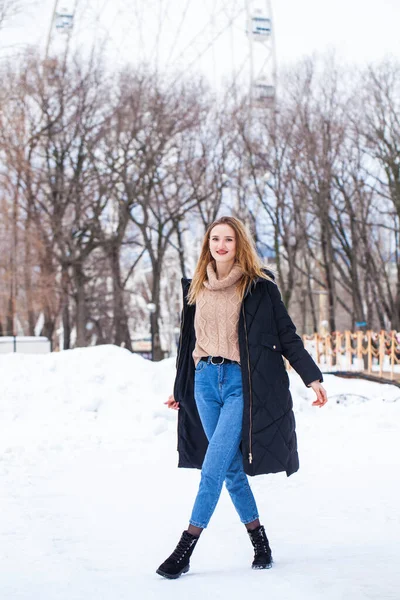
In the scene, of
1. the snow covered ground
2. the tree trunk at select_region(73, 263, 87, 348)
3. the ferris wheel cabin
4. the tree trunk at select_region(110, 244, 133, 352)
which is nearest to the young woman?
the snow covered ground

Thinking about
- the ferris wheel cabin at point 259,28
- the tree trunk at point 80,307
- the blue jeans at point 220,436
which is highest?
the ferris wheel cabin at point 259,28

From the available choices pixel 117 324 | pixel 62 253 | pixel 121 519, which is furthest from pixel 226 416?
pixel 117 324

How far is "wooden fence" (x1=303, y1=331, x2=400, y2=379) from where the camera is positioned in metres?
19.3

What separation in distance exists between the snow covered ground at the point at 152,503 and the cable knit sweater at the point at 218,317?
3.66 feet

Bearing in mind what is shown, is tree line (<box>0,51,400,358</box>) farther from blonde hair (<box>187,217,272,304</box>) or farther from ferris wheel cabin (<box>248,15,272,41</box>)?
blonde hair (<box>187,217,272,304</box>)

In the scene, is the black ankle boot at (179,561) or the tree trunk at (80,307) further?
the tree trunk at (80,307)

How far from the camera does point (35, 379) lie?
1139 centimetres

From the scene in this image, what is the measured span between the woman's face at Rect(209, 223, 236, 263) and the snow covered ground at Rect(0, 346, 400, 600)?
1.62 meters

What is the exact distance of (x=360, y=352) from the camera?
2030 cm

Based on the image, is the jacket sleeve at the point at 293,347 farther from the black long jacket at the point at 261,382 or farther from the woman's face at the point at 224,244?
the woman's face at the point at 224,244

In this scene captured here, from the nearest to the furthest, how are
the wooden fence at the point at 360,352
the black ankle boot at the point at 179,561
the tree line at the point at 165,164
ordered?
the black ankle boot at the point at 179,561 → the wooden fence at the point at 360,352 → the tree line at the point at 165,164

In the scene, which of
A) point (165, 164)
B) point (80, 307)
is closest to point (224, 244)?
point (80, 307)

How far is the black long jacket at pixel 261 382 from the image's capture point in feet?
12.4

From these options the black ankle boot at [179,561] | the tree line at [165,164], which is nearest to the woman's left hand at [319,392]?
the black ankle boot at [179,561]
